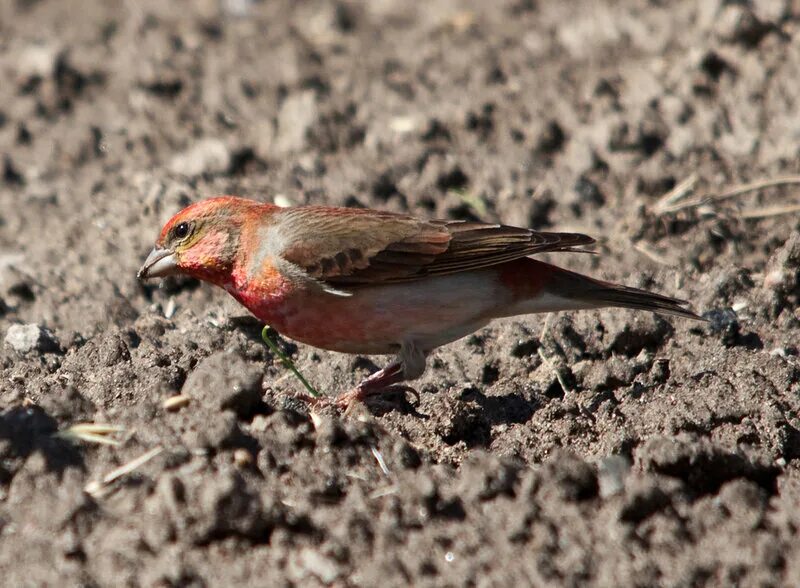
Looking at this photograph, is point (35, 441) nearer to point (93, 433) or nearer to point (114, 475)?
point (93, 433)

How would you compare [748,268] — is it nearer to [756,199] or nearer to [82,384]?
[756,199]

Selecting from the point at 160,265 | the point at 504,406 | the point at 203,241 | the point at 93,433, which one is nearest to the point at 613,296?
the point at 504,406

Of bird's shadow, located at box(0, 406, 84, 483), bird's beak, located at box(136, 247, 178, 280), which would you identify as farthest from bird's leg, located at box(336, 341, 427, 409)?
bird's shadow, located at box(0, 406, 84, 483)

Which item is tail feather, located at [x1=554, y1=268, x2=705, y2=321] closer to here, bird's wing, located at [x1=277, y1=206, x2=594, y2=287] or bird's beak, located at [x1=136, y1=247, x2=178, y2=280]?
bird's wing, located at [x1=277, y1=206, x2=594, y2=287]

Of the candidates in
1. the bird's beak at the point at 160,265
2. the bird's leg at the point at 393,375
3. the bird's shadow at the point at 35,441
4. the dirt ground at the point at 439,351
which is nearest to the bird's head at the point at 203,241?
the bird's beak at the point at 160,265

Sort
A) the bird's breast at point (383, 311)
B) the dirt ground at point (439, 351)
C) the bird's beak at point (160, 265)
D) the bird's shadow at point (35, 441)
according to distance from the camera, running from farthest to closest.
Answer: the bird's beak at point (160, 265) < the bird's breast at point (383, 311) < the bird's shadow at point (35, 441) < the dirt ground at point (439, 351)

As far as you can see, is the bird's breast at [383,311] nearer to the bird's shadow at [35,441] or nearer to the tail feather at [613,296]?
the tail feather at [613,296]

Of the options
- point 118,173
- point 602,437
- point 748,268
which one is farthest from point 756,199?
point 118,173
